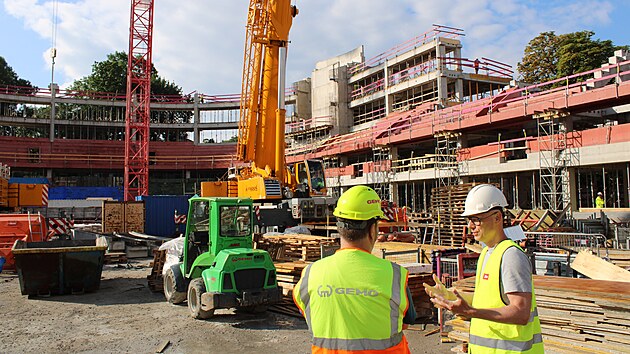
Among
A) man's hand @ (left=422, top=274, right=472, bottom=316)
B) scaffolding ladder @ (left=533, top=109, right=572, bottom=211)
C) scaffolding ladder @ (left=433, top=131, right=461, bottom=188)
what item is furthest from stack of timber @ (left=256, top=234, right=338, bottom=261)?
scaffolding ladder @ (left=433, top=131, right=461, bottom=188)

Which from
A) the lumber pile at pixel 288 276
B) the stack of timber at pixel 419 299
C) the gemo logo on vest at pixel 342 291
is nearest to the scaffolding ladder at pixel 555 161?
the stack of timber at pixel 419 299

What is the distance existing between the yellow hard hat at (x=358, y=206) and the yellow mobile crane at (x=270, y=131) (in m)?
14.6

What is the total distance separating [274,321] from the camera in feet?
28.0

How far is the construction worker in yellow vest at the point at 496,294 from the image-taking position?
2584mm

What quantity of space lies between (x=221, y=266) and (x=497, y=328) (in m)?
5.91

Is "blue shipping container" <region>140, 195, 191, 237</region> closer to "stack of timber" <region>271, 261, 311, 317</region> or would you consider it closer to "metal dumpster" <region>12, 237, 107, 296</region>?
"metal dumpster" <region>12, 237, 107, 296</region>

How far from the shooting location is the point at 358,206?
98.5 inches

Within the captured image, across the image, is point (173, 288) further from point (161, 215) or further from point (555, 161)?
point (555, 161)

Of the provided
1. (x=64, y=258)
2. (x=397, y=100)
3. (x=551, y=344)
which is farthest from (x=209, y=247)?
(x=397, y=100)

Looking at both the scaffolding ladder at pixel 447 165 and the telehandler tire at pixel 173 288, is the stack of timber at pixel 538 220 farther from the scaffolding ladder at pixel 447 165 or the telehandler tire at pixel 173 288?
the telehandler tire at pixel 173 288

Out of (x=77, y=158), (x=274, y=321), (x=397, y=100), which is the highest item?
(x=397, y=100)

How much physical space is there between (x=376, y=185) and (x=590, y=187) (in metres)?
13.0

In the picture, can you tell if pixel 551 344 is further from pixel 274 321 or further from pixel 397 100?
pixel 397 100

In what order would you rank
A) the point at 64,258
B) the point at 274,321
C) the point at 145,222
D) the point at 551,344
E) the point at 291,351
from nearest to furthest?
the point at 551,344 → the point at 291,351 → the point at 274,321 → the point at 64,258 → the point at 145,222
